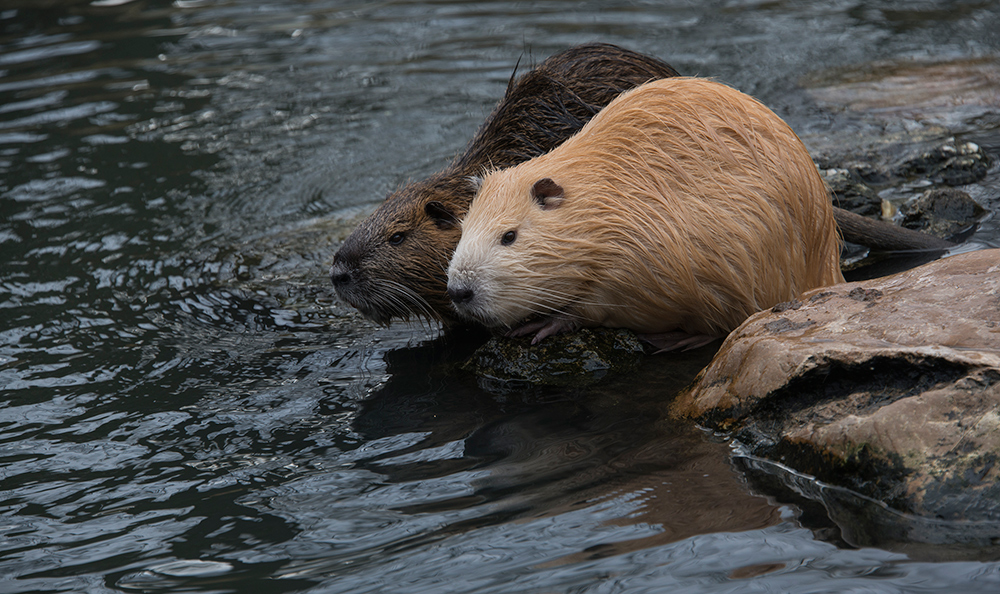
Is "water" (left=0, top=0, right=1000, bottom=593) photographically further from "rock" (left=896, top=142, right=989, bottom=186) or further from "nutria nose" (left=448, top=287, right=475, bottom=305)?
"nutria nose" (left=448, top=287, right=475, bottom=305)

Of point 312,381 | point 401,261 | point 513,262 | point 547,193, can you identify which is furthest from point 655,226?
point 312,381

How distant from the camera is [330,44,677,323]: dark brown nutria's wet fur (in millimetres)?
4012

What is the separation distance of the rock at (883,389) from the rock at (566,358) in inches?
17.4

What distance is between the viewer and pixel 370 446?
3.26 metres

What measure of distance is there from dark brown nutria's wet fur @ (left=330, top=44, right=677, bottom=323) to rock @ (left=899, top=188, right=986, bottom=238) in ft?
4.88

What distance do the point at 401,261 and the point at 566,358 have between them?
851mm

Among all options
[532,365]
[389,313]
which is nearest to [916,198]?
[532,365]

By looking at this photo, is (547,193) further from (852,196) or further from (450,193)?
(852,196)

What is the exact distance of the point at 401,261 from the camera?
4.00 m

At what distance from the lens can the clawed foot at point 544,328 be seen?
3.64 m

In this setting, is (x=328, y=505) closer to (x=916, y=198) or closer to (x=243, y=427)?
(x=243, y=427)

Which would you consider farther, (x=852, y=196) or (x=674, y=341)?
(x=852, y=196)

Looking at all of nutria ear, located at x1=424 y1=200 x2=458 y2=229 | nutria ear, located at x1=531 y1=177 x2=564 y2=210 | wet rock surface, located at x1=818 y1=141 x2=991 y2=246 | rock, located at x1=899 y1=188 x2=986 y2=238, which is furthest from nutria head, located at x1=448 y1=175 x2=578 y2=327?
rock, located at x1=899 y1=188 x2=986 y2=238

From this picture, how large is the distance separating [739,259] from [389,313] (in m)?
1.52
